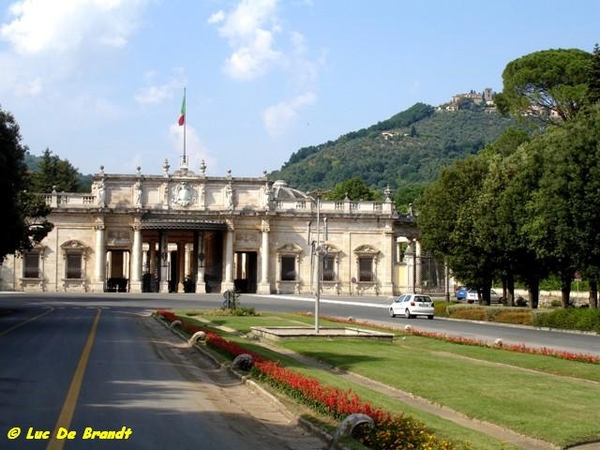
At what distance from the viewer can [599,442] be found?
1233 centimetres

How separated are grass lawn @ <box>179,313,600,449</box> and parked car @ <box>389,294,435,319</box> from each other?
19.4m

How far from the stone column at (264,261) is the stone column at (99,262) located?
15.0m

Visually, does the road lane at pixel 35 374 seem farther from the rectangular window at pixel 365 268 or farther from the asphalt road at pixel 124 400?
the rectangular window at pixel 365 268

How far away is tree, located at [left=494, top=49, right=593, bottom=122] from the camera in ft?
195

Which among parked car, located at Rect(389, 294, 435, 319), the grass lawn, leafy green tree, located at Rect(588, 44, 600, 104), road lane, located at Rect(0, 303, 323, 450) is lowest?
the grass lawn

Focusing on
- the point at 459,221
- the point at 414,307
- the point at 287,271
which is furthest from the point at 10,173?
the point at 287,271

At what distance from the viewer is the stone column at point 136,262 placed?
84.6 m

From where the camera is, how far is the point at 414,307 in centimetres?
5019

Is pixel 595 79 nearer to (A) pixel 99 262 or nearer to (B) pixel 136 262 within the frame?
(B) pixel 136 262

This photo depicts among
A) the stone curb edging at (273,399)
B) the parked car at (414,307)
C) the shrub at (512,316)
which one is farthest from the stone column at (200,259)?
the stone curb edging at (273,399)

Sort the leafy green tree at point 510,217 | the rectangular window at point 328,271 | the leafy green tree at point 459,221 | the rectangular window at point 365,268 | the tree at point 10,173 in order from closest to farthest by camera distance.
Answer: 1. the tree at point 10,173
2. the leafy green tree at point 510,217
3. the leafy green tree at point 459,221
4. the rectangular window at point 328,271
5. the rectangular window at point 365,268

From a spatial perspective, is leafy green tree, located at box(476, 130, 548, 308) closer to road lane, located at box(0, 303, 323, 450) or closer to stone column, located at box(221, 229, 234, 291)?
road lane, located at box(0, 303, 323, 450)

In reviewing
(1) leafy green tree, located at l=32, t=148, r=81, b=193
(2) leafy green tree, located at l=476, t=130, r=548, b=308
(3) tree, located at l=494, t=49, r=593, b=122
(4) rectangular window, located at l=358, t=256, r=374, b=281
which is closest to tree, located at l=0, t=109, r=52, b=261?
(2) leafy green tree, located at l=476, t=130, r=548, b=308

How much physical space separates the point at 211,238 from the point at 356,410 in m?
82.0
